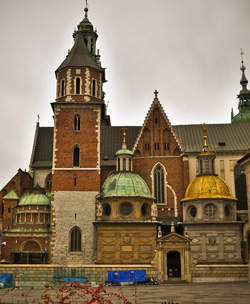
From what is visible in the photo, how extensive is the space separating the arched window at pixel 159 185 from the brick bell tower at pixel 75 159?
310 inches

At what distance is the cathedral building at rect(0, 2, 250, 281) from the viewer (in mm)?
44125

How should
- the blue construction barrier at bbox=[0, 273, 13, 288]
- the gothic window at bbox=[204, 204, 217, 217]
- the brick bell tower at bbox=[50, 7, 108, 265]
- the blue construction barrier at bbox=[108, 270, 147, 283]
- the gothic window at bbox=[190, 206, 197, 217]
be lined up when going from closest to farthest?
the blue construction barrier at bbox=[0, 273, 13, 288] → the blue construction barrier at bbox=[108, 270, 147, 283] → the brick bell tower at bbox=[50, 7, 108, 265] → the gothic window at bbox=[204, 204, 217, 217] → the gothic window at bbox=[190, 206, 197, 217]

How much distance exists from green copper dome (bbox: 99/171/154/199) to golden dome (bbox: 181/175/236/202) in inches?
175

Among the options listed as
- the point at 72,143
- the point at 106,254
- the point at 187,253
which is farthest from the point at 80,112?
the point at 187,253

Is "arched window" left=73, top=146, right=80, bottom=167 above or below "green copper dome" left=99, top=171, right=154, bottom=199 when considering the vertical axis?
above

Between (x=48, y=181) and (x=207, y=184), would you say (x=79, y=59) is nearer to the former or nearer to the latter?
(x=48, y=181)

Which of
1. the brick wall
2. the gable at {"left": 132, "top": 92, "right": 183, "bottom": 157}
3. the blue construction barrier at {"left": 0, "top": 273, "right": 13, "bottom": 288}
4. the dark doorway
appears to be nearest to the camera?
the blue construction barrier at {"left": 0, "top": 273, "right": 13, "bottom": 288}

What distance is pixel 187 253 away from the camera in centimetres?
4044

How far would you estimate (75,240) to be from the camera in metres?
45.0

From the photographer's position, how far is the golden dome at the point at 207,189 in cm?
4625

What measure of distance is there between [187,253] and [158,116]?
60.4 feet

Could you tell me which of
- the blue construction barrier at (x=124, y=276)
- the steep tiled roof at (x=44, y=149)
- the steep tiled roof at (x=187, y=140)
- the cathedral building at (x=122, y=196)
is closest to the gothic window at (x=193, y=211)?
the cathedral building at (x=122, y=196)

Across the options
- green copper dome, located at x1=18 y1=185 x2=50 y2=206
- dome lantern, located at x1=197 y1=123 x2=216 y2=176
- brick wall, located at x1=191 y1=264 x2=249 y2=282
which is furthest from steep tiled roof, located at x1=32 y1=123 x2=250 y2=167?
brick wall, located at x1=191 y1=264 x2=249 y2=282

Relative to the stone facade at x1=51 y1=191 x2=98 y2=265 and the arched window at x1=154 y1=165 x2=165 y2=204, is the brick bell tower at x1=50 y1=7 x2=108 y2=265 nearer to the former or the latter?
the stone facade at x1=51 y1=191 x2=98 y2=265
